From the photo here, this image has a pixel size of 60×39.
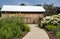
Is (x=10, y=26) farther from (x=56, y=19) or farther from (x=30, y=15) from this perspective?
(x=30, y=15)

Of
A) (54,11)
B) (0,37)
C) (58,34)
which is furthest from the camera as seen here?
(54,11)

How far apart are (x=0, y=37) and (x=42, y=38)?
3794 millimetres

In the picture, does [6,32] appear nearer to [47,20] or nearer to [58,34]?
[58,34]

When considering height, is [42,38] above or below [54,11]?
above

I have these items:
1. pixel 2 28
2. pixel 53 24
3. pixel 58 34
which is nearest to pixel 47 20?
pixel 53 24

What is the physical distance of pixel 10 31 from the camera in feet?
58.4

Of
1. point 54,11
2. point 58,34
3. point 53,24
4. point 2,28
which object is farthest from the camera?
point 54,11

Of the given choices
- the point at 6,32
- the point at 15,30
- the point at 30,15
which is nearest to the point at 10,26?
the point at 15,30

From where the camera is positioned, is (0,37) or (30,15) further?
(30,15)

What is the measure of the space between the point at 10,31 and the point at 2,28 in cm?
89

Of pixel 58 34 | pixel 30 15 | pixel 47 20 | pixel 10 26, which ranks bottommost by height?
pixel 30 15

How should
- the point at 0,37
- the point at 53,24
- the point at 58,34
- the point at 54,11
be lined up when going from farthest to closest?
the point at 54,11, the point at 53,24, the point at 58,34, the point at 0,37

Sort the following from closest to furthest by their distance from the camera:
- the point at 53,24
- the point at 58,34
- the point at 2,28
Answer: the point at 2,28 → the point at 58,34 → the point at 53,24

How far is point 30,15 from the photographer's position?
54406 millimetres
